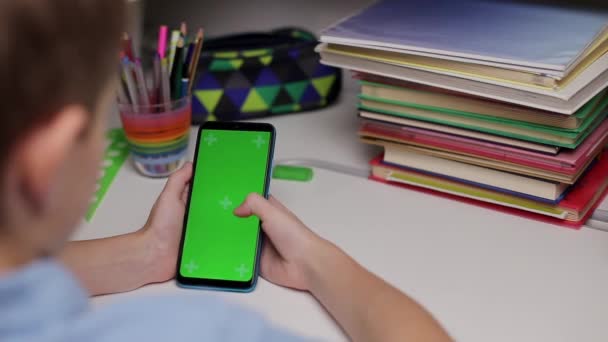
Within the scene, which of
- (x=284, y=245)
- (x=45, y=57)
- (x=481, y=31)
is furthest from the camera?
(x=481, y=31)

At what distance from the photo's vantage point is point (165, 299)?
0.41 metres

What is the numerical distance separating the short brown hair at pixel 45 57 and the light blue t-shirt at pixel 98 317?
7 cm

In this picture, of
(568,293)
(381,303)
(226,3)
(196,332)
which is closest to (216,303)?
(196,332)

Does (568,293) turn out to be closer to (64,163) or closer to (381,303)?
(381,303)

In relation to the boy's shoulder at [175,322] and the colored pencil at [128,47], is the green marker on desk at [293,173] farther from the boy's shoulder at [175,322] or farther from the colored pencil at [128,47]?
the boy's shoulder at [175,322]

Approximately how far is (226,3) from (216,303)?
0.78 meters

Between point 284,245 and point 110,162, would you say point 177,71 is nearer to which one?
point 110,162

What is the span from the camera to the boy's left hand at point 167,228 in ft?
2.14

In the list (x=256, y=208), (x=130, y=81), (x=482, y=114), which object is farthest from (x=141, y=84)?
(x=482, y=114)

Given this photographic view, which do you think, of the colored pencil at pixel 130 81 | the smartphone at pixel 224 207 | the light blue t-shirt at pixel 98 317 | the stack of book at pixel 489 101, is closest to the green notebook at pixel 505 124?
the stack of book at pixel 489 101

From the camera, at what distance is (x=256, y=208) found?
2.16ft

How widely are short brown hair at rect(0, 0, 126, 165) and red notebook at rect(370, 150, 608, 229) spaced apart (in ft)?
1.53

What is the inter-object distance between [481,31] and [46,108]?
0.51 meters

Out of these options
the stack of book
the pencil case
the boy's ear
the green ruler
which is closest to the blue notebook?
the stack of book
